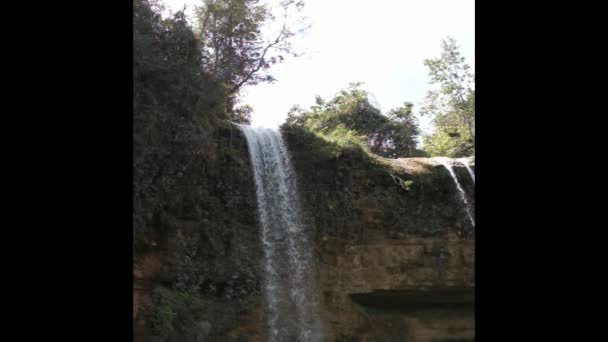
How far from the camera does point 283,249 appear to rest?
40.1 ft

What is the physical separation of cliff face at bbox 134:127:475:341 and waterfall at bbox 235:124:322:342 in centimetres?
23

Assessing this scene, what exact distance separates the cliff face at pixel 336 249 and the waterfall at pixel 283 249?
0.23 m

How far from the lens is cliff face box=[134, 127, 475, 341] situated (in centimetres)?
1075

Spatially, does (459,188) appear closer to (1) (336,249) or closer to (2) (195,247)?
(1) (336,249)

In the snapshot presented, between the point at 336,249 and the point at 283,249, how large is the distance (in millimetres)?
1388

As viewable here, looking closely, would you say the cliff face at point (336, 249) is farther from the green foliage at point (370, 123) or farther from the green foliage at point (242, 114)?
the green foliage at point (370, 123)

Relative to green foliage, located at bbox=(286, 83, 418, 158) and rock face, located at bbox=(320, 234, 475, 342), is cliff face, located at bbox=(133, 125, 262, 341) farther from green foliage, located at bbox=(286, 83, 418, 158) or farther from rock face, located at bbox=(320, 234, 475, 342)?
green foliage, located at bbox=(286, 83, 418, 158)

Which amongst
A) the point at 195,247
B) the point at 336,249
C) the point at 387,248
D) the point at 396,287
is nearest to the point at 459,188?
the point at 387,248

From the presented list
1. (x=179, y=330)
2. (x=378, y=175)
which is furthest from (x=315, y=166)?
(x=179, y=330)

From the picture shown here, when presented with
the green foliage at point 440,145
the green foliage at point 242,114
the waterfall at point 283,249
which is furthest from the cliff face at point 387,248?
the green foliage at point 440,145

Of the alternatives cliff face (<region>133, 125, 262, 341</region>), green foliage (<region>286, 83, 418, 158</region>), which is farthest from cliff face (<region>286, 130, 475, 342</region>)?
green foliage (<region>286, 83, 418, 158</region>)

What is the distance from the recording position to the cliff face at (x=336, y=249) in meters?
10.8
